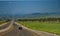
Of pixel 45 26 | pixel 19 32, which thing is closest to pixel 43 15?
pixel 45 26

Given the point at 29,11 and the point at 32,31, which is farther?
the point at 29,11

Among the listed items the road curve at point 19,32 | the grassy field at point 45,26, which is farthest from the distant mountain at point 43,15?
the road curve at point 19,32

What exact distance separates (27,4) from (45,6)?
51 cm

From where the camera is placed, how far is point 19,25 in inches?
A: 181

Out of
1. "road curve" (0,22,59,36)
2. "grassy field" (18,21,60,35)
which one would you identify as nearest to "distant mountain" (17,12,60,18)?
"grassy field" (18,21,60,35)

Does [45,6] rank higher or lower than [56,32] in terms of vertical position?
higher

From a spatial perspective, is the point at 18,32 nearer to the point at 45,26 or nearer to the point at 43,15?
the point at 45,26

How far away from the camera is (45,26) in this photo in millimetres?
4738

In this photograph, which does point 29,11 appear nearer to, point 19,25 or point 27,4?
point 27,4

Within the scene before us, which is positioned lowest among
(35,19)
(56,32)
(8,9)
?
(56,32)

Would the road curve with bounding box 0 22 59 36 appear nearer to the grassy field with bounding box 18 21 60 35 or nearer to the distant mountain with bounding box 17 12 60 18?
the grassy field with bounding box 18 21 60 35

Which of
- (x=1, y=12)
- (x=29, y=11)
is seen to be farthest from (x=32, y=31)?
(x=1, y=12)

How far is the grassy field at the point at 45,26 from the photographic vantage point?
469cm

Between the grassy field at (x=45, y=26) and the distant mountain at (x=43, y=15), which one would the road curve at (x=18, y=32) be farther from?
the distant mountain at (x=43, y=15)
